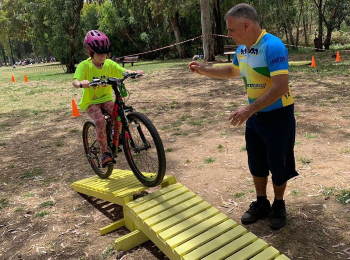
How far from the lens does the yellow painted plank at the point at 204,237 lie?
10.4 ft

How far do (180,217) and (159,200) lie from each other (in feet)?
1.56

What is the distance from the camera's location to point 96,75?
4750mm

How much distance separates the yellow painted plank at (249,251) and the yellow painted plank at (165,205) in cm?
106

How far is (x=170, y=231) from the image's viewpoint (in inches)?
137

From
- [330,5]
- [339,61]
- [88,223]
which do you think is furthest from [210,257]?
[330,5]

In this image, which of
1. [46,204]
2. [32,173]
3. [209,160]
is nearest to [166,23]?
[32,173]

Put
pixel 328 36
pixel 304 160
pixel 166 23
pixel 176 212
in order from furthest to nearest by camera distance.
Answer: pixel 166 23 < pixel 328 36 < pixel 304 160 < pixel 176 212

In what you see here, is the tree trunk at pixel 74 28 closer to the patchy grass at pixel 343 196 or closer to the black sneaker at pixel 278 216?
the patchy grass at pixel 343 196

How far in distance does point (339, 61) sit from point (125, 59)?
1708 centimetres

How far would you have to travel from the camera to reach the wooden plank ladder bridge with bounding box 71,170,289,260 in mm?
3133

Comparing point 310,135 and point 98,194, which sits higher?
point 98,194

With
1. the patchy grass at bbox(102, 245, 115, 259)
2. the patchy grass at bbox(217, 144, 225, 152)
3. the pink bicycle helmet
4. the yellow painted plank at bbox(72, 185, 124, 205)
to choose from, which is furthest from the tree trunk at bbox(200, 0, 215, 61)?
the patchy grass at bbox(102, 245, 115, 259)

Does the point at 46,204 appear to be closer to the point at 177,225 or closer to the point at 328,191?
the point at 177,225

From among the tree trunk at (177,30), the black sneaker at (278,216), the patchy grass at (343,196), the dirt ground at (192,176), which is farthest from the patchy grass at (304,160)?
the tree trunk at (177,30)
